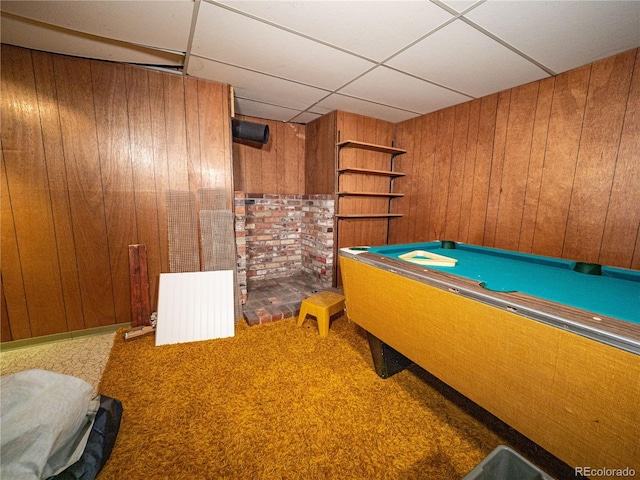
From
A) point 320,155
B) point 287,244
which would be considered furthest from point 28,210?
point 320,155

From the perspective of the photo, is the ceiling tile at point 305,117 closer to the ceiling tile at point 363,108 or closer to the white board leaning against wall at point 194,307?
the ceiling tile at point 363,108

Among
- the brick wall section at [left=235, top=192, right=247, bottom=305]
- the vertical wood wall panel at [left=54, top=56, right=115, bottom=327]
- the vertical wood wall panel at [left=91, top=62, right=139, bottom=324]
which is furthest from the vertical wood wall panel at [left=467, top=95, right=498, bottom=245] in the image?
the vertical wood wall panel at [left=54, top=56, right=115, bottom=327]

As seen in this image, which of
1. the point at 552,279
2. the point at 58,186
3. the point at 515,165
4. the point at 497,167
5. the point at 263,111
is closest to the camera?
the point at 552,279

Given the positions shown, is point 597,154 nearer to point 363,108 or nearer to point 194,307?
point 363,108

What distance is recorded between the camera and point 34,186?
201 centimetres

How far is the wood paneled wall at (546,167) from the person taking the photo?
1.85 m

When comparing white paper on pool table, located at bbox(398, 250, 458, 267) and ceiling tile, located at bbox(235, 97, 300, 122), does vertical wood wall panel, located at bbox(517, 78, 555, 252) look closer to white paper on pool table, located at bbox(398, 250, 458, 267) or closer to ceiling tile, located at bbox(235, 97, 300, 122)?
white paper on pool table, located at bbox(398, 250, 458, 267)

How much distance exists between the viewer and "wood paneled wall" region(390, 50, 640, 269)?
1849 mm

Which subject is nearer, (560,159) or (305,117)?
(560,159)

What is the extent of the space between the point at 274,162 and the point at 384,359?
9.41 feet

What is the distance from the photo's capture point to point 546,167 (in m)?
2.23

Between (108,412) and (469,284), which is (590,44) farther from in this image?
(108,412)

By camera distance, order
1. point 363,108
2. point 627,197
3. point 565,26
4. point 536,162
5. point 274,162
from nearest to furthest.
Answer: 1. point 565,26
2. point 627,197
3. point 536,162
4. point 363,108
5. point 274,162

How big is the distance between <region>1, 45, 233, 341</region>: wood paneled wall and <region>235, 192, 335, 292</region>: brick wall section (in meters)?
1.05
